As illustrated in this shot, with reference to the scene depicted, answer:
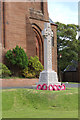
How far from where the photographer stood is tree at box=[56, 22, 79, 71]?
126 feet

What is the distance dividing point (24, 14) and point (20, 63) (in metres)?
6.69

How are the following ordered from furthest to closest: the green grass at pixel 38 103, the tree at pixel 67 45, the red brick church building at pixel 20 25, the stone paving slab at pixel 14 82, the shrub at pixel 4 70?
the tree at pixel 67 45 < the red brick church building at pixel 20 25 < the shrub at pixel 4 70 < the stone paving slab at pixel 14 82 < the green grass at pixel 38 103

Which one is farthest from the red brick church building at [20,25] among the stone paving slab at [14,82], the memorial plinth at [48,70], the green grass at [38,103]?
the green grass at [38,103]

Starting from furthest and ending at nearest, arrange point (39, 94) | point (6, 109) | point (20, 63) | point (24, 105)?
point (20, 63) < point (39, 94) < point (24, 105) < point (6, 109)

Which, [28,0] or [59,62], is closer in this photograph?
[28,0]

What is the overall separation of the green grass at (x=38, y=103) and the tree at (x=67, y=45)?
25397 millimetres

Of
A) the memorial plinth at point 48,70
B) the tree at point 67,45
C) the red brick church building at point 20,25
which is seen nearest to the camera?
the memorial plinth at point 48,70

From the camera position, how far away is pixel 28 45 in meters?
27.4

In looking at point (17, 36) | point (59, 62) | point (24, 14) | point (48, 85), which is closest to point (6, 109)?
point (48, 85)

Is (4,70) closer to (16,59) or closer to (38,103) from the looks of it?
(16,59)

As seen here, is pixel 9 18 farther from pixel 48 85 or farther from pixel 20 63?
pixel 48 85

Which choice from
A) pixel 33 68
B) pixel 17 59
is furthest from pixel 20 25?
pixel 33 68

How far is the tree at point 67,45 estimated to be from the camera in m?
38.4

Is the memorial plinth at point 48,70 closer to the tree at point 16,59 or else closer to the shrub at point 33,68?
the tree at point 16,59
